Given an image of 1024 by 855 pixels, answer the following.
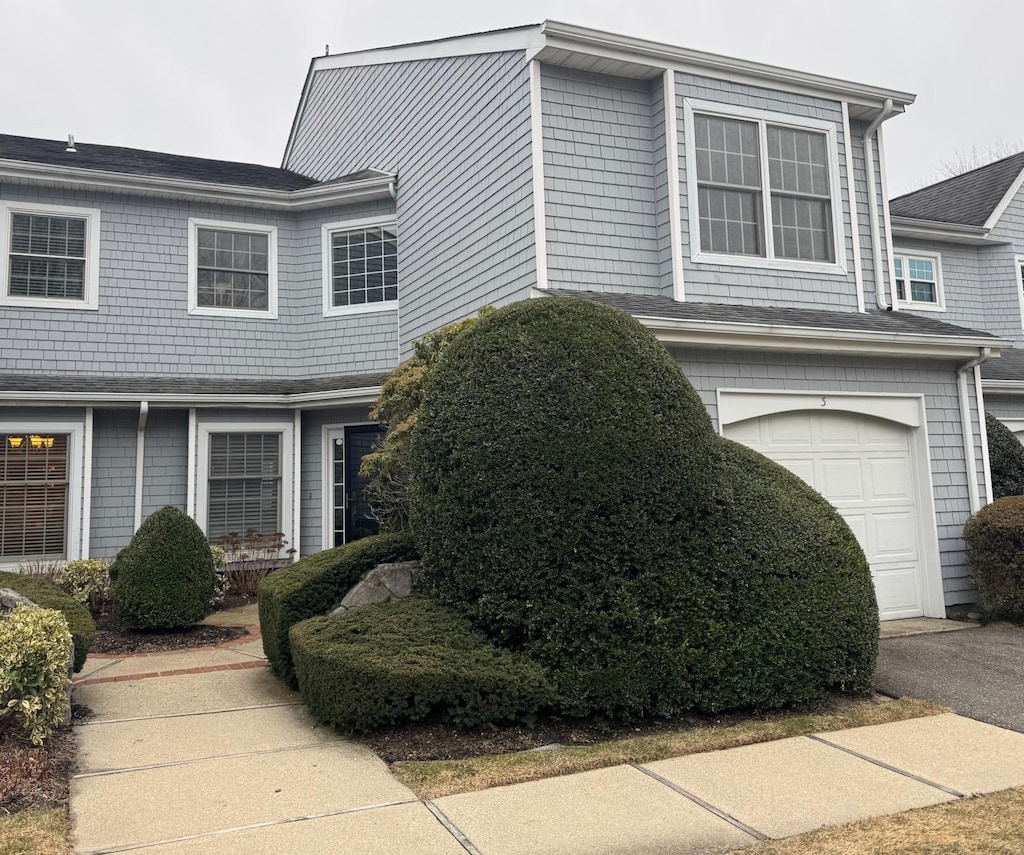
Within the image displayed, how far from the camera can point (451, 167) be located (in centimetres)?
1074

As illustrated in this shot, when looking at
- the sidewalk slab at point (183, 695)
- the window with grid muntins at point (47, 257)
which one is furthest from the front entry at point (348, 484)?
the sidewalk slab at point (183, 695)

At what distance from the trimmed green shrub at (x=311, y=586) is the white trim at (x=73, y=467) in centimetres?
505

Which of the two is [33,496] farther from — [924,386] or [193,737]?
[924,386]

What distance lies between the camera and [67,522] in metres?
10.7

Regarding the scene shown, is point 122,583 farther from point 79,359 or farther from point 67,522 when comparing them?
point 79,359

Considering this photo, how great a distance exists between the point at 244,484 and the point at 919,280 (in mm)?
12309

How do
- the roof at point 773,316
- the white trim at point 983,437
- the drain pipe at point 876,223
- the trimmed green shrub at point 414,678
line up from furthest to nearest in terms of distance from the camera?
1. the drain pipe at point 876,223
2. the white trim at point 983,437
3. the roof at point 773,316
4. the trimmed green shrub at point 414,678

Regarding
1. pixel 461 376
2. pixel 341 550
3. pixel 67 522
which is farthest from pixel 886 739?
pixel 67 522

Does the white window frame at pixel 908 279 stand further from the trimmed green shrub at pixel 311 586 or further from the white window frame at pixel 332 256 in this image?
the trimmed green shrub at pixel 311 586

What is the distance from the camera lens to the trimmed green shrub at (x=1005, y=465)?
10547 mm

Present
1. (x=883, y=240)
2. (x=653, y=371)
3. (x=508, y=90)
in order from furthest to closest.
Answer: (x=883, y=240) → (x=508, y=90) → (x=653, y=371)

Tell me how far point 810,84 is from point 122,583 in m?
Answer: 9.67

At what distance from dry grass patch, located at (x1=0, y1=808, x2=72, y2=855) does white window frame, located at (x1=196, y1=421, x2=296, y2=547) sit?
7.69 m

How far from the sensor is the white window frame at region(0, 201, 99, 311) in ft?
36.1
